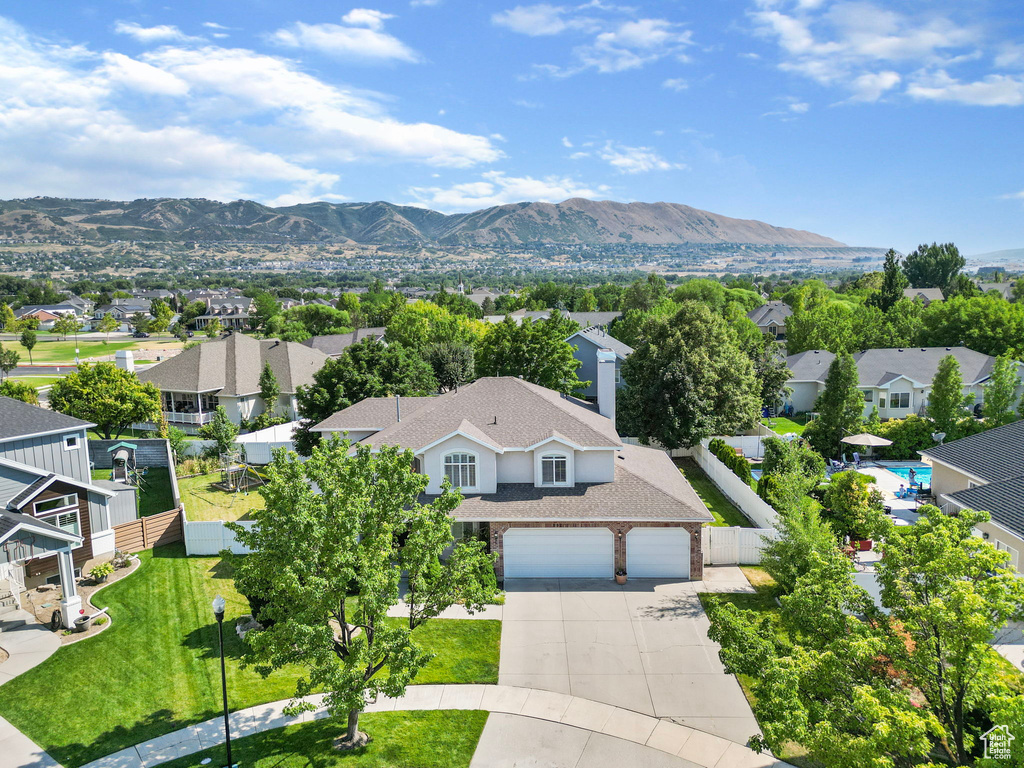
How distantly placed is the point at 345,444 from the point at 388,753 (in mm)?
6972

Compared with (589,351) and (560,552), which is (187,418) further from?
(560,552)

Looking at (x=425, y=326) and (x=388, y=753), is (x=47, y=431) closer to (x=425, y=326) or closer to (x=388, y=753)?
(x=388, y=753)

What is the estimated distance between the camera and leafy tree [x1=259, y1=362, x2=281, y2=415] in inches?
1853

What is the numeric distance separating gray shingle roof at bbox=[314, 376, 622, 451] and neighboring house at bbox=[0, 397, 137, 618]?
1019 cm

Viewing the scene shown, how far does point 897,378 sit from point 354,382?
41.8 meters

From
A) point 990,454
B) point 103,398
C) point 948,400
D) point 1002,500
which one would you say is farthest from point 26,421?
point 948,400

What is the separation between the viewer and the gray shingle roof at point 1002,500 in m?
21.0

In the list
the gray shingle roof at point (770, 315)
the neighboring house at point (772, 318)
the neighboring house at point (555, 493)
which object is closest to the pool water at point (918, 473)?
the neighboring house at point (555, 493)

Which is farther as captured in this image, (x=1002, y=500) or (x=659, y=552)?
(x=659, y=552)

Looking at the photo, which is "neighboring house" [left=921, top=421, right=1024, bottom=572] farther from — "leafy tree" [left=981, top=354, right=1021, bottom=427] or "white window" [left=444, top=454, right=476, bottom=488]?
"white window" [left=444, top=454, right=476, bottom=488]

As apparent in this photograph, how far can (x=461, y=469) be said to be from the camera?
25.3 meters

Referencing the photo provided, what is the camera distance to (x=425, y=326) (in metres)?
62.0

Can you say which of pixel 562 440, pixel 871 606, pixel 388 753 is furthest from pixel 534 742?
pixel 562 440

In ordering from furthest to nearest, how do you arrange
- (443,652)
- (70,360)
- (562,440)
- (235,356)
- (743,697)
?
(70,360)
(235,356)
(562,440)
(443,652)
(743,697)
